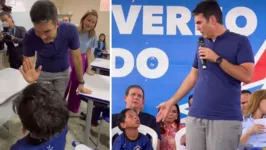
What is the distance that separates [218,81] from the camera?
144cm

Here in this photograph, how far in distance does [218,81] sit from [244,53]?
0.17 metres

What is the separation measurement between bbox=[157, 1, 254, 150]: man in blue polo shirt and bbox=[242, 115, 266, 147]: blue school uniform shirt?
146 millimetres

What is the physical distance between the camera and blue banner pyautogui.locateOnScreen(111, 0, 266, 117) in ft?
5.07

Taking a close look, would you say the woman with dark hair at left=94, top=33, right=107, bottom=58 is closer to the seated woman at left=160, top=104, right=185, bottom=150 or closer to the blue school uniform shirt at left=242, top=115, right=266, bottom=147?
the seated woman at left=160, top=104, right=185, bottom=150

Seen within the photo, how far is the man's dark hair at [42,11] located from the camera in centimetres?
136

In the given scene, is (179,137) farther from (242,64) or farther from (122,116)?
(242,64)

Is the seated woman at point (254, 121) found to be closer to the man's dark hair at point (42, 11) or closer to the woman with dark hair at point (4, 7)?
the man's dark hair at point (42, 11)

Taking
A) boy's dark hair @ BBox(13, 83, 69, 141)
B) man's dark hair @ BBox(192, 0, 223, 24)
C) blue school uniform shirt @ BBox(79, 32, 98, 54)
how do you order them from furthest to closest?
blue school uniform shirt @ BBox(79, 32, 98, 54), man's dark hair @ BBox(192, 0, 223, 24), boy's dark hair @ BBox(13, 83, 69, 141)

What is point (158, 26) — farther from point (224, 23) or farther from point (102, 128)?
point (102, 128)

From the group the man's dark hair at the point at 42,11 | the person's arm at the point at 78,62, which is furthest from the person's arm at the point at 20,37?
the person's arm at the point at 78,62

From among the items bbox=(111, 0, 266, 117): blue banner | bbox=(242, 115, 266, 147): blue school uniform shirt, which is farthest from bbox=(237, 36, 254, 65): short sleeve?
bbox=(242, 115, 266, 147): blue school uniform shirt

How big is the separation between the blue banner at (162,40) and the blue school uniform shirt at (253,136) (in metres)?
0.17

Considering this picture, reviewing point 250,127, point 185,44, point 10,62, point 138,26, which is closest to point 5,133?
point 10,62

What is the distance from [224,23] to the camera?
4.98 feet
